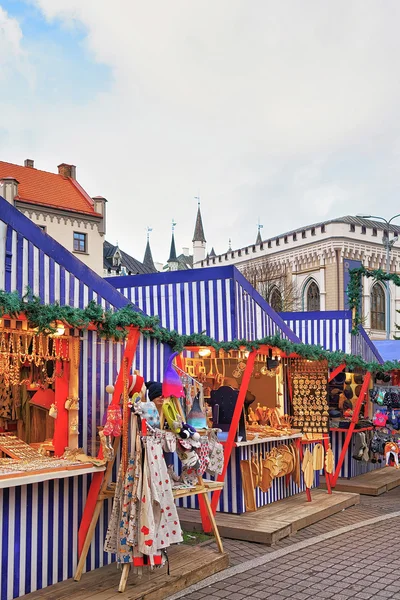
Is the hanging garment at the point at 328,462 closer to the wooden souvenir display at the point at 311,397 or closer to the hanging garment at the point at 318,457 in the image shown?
the hanging garment at the point at 318,457

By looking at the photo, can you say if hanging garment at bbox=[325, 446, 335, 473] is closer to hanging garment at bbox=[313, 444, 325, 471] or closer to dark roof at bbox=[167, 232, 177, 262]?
hanging garment at bbox=[313, 444, 325, 471]

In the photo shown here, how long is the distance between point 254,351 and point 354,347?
551 centimetres

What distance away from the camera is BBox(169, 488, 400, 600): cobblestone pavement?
18.1 ft

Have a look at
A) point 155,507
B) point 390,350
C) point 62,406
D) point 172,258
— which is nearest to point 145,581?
point 155,507

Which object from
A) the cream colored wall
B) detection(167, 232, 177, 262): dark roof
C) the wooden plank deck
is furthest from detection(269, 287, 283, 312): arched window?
detection(167, 232, 177, 262): dark roof

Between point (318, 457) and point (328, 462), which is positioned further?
point (328, 462)

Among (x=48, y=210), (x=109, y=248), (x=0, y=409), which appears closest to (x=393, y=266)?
(x=109, y=248)

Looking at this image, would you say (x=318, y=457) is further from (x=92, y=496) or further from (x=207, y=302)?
(x=92, y=496)

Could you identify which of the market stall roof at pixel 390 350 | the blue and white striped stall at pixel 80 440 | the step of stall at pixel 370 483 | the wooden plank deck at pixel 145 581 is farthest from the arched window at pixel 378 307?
the blue and white striped stall at pixel 80 440

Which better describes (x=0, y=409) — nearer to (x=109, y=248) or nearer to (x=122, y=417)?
(x=122, y=417)

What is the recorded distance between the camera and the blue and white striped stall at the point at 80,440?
5.00m

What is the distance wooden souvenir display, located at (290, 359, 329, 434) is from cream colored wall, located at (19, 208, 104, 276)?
20.6 metres

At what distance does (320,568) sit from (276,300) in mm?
32499

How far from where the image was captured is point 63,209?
29594 mm
